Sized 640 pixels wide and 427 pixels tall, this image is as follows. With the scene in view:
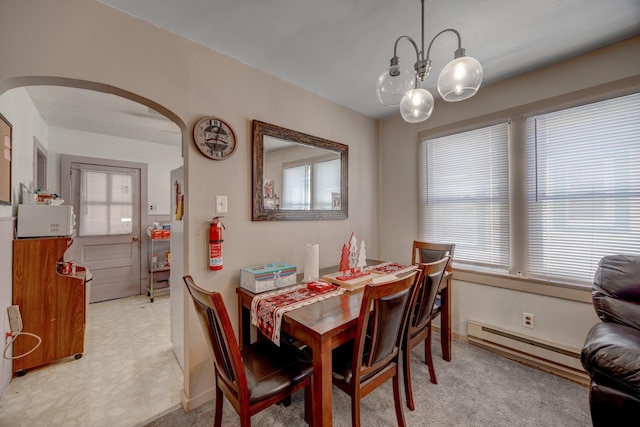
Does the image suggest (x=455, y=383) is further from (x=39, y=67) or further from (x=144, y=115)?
(x=144, y=115)

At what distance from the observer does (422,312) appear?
69.4 inches

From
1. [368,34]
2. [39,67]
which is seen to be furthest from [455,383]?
[39,67]

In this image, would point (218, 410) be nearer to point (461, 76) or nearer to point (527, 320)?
point (461, 76)

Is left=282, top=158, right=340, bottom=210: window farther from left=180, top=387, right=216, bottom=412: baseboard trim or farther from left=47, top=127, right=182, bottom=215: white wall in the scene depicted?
left=47, top=127, right=182, bottom=215: white wall

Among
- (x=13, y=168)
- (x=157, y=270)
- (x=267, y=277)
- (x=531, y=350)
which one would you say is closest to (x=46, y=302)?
(x=13, y=168)

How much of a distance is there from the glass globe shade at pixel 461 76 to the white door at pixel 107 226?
4.66m

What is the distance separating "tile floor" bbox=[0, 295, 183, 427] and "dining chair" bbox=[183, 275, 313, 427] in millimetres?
824

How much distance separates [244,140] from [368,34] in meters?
1.17

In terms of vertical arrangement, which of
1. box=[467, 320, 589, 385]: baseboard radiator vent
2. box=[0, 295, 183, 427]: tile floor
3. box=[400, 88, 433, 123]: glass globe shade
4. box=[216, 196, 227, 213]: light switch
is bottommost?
box=[0, 295, 183, 427]: tile floor

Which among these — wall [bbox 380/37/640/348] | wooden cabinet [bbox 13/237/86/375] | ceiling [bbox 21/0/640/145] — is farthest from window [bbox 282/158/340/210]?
wooden cabinet [bbox 13/237/86/375]

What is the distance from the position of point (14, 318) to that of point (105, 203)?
7.87 feet

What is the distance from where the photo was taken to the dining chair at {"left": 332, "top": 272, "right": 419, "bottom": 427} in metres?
1.21

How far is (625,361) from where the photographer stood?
1.20 m

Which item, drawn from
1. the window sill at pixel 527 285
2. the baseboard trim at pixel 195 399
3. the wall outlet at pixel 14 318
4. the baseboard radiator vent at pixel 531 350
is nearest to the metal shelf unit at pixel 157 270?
the wall outlet at pixel 14 318
